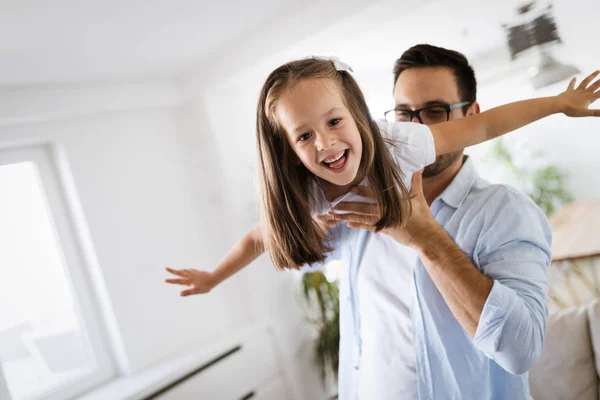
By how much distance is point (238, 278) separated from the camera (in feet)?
11.4

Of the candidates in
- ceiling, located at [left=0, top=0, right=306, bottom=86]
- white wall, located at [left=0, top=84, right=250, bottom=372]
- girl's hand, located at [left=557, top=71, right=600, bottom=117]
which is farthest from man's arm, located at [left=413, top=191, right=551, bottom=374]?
white wall, located at [left=0, top=84, right=250, bottom=372]

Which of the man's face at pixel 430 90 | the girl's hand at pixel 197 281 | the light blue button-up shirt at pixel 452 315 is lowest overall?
the light blue button-up shirt at pixel 452 315

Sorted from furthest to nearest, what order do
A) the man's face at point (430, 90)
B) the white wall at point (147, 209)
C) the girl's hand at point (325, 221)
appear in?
1. the white wall at point (147, 209)
2. the man's face at point (430, 90)
3. the girl's hand at point (325, 221)

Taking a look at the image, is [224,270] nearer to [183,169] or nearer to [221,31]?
[221,31]

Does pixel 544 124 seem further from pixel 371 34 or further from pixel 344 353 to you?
pixel 344 353

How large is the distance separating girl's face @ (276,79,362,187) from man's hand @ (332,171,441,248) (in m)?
0.10

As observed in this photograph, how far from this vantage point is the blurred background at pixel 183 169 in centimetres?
202

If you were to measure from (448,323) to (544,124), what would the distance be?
1.26 m

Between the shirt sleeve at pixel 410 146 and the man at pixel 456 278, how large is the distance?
0.05m

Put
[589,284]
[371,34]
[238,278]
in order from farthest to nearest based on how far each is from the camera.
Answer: [238,278], [371,34], [589,284]

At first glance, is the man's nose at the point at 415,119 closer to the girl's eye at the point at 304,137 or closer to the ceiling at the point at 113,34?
the girl's eye at the point at 304,137

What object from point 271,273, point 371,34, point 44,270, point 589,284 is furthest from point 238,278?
point 589,284

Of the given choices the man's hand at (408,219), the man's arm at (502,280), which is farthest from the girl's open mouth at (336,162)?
the man's arm at (502,280)

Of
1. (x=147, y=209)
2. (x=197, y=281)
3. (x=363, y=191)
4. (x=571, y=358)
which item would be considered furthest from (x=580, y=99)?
(x=147, y=209)
